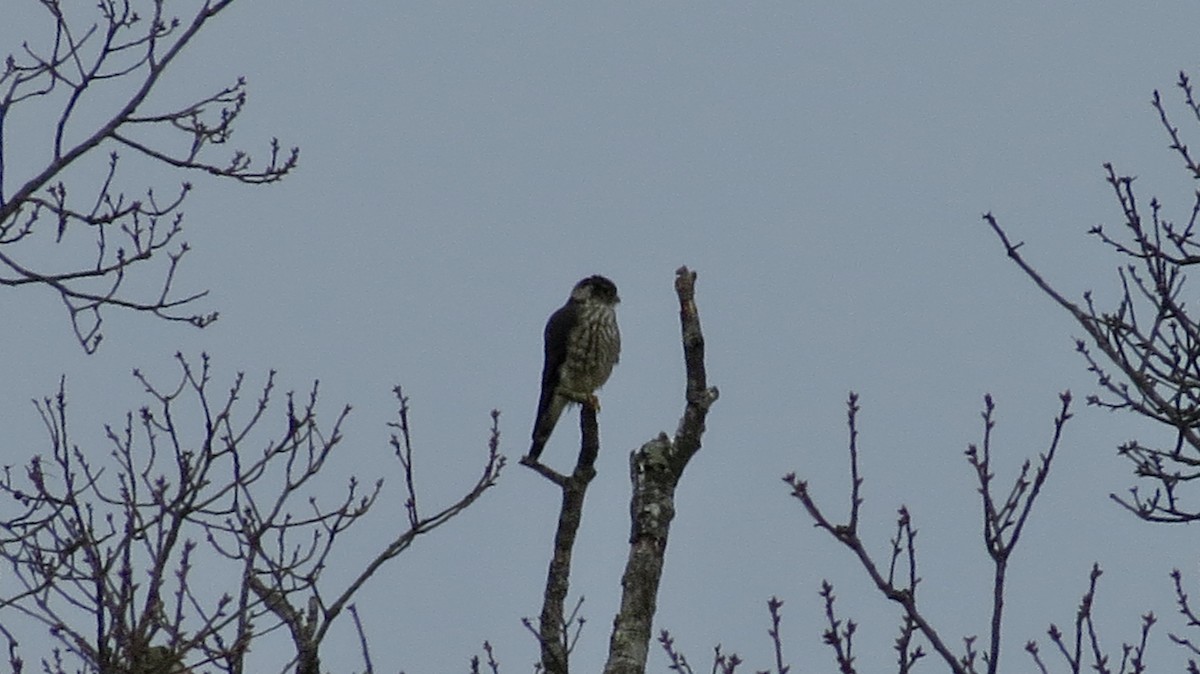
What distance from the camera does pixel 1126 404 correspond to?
6.00 metres

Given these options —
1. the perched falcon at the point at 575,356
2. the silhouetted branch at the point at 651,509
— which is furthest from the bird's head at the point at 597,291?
the silhouetted branch at the point at 651,509

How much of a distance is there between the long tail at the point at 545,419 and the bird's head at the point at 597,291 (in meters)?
0.75

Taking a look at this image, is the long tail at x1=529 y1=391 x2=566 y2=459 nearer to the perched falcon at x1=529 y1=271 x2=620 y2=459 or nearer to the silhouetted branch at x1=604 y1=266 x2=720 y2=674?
the perched falcon at x1=529 y1=271 x2=620 y2=459

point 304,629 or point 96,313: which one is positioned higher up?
point 96,313

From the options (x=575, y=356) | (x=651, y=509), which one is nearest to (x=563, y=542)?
(x=651, y=509)

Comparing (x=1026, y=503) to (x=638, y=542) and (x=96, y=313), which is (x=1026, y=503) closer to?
(x=638, y=542)

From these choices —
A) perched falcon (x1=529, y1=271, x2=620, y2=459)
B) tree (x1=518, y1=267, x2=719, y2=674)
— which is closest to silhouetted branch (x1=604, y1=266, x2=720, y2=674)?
tree (x1=518, y1=267, x2=719, y2=674)

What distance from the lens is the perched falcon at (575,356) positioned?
11430mm

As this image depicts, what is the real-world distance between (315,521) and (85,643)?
41.7 inches

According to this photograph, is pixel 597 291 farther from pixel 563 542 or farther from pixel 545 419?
pixel 563 542

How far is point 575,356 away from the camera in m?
11.5

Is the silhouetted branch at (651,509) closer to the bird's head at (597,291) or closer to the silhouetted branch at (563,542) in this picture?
the silhouetted branch at (563,542)

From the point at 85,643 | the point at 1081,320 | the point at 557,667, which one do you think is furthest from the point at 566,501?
the point at 1081,320

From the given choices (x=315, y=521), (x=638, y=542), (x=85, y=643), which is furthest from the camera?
(x=315, y=521)
